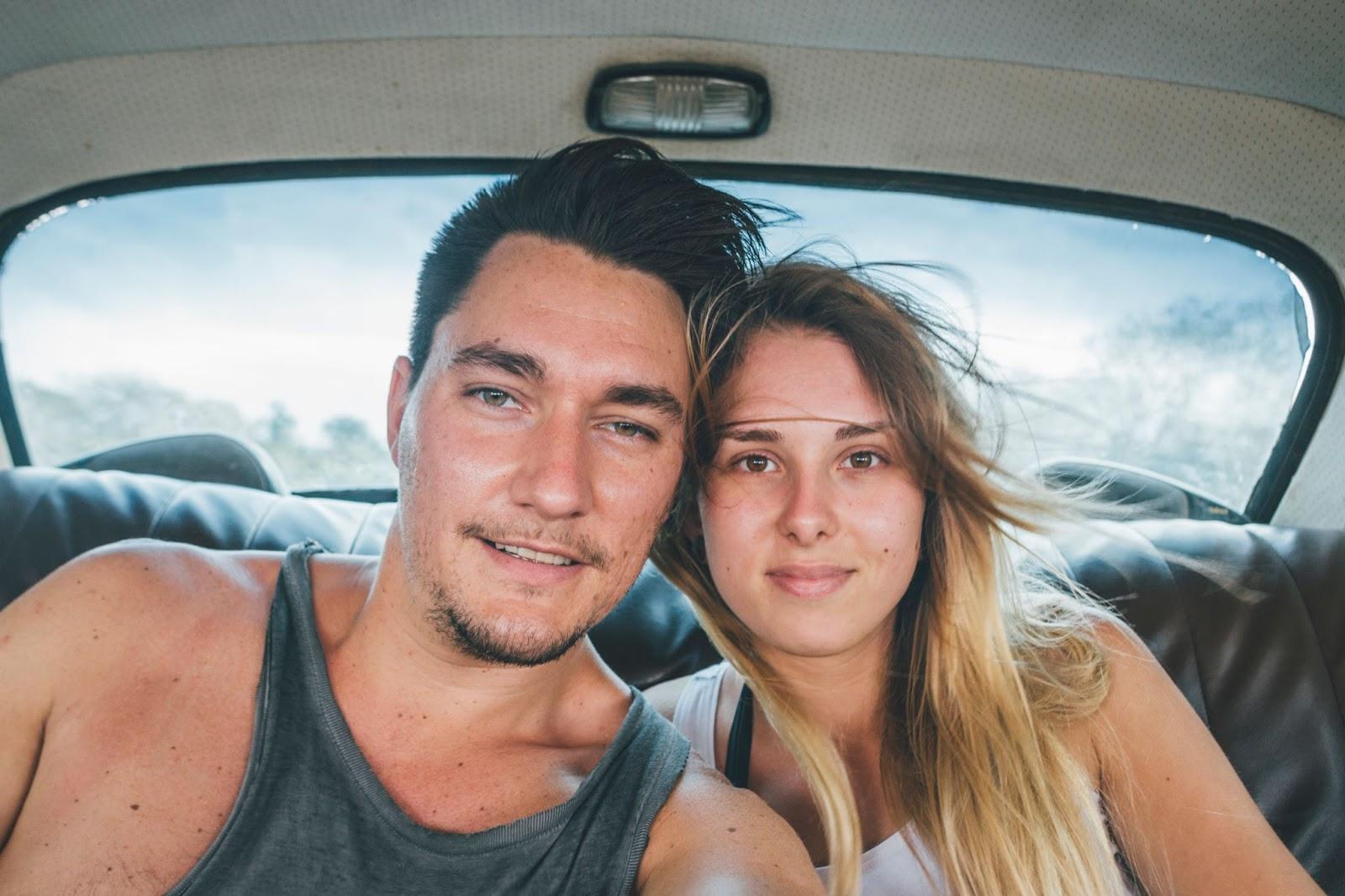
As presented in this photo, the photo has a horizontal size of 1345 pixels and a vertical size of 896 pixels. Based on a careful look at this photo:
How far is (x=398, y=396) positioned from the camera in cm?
183

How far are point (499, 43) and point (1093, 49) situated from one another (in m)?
1.41

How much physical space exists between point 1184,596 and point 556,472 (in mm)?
1617

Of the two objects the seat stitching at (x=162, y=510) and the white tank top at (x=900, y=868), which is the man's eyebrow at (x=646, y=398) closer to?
the white tank top at (x=900, y=868)

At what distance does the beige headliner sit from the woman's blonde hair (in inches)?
21.2

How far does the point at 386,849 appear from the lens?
145cm

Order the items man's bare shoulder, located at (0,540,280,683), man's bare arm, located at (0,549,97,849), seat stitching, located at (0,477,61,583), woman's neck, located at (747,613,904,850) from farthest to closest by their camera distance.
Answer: seat stitching, located at (0,477,61,583) → woman's neck, located at (747,613,904,850) → man's bare shoulder, located at (0,540,280,683) → man's bare arm, located at (0,549,97,849)

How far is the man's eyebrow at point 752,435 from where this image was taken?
5.85ft

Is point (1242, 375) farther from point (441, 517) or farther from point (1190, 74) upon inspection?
point (441, 517)

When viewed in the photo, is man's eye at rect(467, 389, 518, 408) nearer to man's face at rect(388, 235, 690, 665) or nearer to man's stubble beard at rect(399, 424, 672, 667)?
man's face at rect(388, 235, 690, 665)

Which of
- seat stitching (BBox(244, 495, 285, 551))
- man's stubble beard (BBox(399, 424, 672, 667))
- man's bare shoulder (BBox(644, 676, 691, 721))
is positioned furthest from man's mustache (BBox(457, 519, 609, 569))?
seat stitching (BBox(244, 495, 285, 551))

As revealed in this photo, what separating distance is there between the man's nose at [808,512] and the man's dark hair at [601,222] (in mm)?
486

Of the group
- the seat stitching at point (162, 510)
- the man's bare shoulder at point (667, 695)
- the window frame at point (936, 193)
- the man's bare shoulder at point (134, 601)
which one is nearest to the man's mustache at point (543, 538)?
the man's bare shoulder at point (134, 601)

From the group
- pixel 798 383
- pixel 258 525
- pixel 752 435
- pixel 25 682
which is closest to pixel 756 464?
pixel 752 435

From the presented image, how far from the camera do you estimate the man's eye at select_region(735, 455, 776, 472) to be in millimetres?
1841
